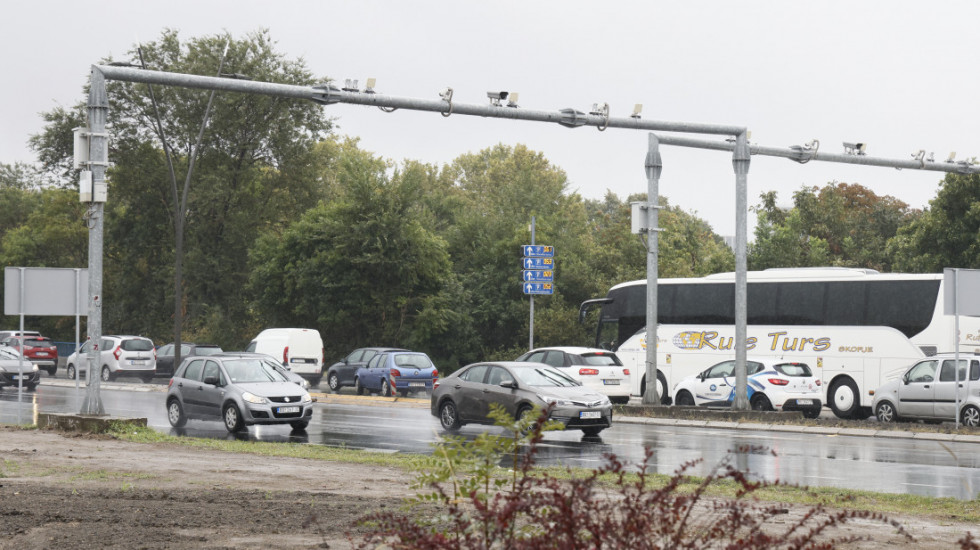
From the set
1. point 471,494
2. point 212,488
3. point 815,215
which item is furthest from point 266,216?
point 471,494

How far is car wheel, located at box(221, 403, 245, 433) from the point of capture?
22578 mm

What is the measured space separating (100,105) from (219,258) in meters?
38.8


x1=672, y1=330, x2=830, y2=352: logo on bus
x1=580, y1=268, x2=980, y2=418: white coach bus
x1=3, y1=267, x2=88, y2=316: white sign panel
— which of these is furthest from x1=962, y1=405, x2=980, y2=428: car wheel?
x1=3, y1=267, x2=88, y2=316: white sign panel

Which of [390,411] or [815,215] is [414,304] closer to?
[390,411]

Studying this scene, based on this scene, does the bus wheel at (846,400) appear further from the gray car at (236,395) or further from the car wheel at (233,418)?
the car wheel at (233,418)

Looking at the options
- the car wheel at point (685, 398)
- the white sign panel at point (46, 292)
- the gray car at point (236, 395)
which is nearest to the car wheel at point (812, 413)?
the car wheel at point (685, 398)

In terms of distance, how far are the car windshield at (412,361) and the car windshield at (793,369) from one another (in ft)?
40.2

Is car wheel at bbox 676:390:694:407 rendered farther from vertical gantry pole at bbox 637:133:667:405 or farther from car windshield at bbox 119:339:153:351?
car windshield at bbox 119:339:153:351

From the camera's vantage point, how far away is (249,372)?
23.8m

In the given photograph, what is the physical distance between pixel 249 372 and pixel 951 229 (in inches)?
1175

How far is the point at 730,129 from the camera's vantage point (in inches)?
1020

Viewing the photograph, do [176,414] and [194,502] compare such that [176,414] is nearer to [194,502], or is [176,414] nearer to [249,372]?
[249,372]

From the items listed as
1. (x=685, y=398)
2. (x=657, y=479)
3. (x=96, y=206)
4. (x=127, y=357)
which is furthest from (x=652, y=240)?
(x=127, y=357)

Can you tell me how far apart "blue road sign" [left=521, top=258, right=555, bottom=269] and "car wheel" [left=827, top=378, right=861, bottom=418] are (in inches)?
431
